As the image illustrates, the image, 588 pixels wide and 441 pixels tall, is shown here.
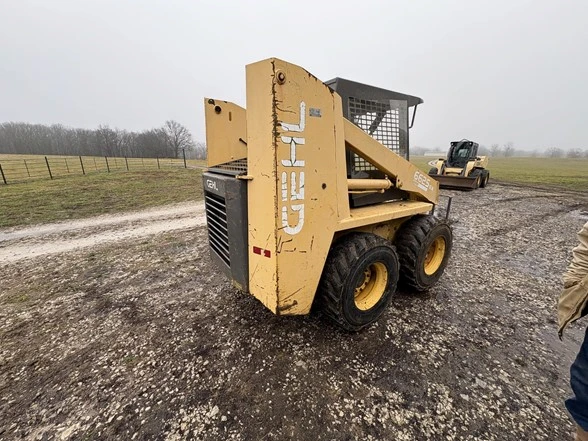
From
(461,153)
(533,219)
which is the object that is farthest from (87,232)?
(461,153)

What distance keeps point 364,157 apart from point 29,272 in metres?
5.60

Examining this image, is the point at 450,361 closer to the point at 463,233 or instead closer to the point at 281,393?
the point at 281,393

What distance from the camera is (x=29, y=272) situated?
4.54 m

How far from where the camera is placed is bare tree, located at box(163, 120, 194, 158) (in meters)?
62.0

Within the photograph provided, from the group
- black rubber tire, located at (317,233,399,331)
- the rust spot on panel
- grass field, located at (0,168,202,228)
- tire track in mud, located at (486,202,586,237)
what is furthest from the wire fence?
tire track in mud, located at (486,202,586,237)

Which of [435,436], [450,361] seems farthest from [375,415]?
[450,361]

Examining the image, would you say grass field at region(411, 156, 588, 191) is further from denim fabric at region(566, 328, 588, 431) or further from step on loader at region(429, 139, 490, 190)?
denim fabric at region(566, 328, 588, 431)

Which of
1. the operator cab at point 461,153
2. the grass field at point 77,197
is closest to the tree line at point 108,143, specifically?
Result: the grass field at point 77,197

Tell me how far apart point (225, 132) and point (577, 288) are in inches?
136

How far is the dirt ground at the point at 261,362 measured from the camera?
78.4 inches

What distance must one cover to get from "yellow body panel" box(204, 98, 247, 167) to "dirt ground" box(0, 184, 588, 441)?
72.4 inches

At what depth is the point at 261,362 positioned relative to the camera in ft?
8.32

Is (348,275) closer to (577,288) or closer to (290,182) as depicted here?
(290,182)

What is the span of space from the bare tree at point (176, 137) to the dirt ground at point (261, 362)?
6377 cm
